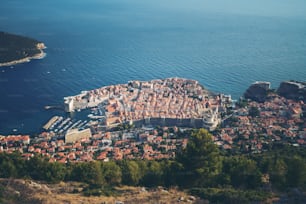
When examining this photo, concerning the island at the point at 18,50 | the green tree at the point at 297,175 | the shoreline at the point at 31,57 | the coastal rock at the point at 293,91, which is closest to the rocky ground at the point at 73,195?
the green tree at the point at 297,175

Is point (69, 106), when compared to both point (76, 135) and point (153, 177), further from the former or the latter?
point (153, 177)

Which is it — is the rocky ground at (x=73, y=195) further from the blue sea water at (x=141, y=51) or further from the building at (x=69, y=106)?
the building at (x=69, y=106)

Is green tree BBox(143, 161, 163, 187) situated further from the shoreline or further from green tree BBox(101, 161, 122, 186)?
the shoreline

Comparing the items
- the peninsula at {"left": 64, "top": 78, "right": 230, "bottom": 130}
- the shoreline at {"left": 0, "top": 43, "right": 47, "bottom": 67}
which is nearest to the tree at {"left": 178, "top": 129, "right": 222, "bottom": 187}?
the peninsula at {"left": 64, "top": 78, "right": 230, "bottom": 130}

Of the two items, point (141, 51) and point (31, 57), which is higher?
point (141, 51)

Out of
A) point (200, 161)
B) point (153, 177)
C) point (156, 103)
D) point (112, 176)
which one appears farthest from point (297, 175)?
point (156, 103)

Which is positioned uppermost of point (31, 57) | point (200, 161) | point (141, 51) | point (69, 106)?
point (141, 51)
